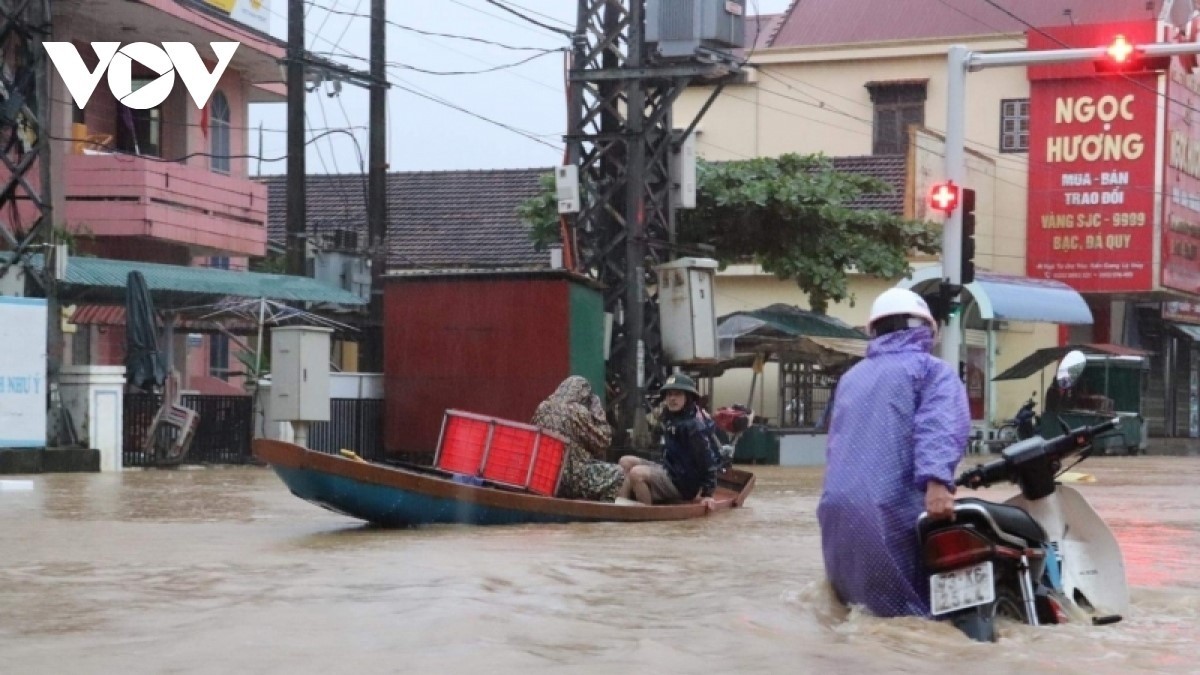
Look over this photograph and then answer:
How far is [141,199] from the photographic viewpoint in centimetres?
2817

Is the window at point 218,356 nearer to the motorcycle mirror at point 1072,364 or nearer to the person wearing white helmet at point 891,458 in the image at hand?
the motorcycle mirror at point 1072,364

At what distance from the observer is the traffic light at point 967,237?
68.6 ft

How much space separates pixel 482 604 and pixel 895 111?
38351mm

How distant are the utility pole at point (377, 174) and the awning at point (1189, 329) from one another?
84.8 ft

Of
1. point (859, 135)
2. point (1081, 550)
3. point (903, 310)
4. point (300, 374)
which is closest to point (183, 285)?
point (300, 374)

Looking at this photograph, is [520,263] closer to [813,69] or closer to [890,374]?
[813,69]

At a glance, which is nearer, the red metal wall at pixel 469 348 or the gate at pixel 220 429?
the red metal wall at pixel 469 348

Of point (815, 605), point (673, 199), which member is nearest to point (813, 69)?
point (673, 199)

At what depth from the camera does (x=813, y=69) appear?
1841 inches

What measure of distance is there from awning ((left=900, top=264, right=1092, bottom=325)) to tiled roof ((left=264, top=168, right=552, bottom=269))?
8155 millimetres

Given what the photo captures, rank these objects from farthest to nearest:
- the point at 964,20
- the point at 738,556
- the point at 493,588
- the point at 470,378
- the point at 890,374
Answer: the point at 964,20, the point at 470,378, the point at 738,556, the point at 493,588, the point at 890,374

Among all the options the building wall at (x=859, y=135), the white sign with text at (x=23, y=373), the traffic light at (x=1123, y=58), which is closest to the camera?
the traffic light at (x=1123, y=58)

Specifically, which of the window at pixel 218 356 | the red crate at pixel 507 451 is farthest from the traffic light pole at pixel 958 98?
the window at pixel 218 356

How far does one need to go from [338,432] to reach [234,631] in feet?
59.4
